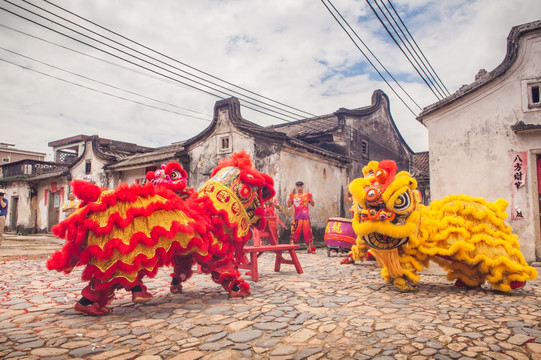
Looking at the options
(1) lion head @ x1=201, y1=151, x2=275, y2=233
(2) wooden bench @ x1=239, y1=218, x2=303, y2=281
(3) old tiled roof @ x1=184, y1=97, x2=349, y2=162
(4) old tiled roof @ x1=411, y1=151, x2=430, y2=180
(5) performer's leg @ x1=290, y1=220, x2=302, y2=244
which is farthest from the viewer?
(4) old tiled roof @ x1=411, y1=151, x2=430, y2=180

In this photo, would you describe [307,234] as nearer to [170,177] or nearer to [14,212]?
[170,177]

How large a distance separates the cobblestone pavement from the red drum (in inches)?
113

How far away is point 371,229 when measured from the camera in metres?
4.40

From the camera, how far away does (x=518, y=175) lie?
301 inches

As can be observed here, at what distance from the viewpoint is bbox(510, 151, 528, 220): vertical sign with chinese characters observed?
7.59 metres

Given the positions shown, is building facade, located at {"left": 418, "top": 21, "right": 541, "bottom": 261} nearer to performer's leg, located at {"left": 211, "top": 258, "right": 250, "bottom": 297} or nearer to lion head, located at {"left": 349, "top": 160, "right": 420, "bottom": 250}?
lion head, located at {"left": 349, "top": 160, "right": 420, "bottom": 250}

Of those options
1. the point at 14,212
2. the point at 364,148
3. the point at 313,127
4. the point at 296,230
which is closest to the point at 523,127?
the point at 296,230

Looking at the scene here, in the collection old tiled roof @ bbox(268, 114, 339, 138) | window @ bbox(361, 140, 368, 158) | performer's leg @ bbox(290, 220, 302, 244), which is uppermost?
old tiled roof @ bbox(268, 114, 339, 138)

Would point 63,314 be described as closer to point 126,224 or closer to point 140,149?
point 126,224

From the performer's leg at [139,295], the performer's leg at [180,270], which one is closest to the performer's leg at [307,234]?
the performer's leg at [180,270]

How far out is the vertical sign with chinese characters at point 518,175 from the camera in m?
7.59

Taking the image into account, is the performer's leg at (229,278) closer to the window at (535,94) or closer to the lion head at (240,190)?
the lion head at (240,190)

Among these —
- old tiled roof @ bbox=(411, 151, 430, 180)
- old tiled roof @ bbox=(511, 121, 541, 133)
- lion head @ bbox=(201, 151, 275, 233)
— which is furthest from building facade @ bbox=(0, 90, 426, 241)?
lion head @ bbox=(201, 151, 275, 233)

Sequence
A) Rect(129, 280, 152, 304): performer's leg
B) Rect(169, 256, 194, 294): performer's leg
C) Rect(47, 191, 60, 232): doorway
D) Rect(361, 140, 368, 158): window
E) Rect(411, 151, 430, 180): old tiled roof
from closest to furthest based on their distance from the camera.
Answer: Rect(129, 280, 152, 304): performer's leg, Rect(169, 256, 194, 294): performer's leg, Rect(361, 140, 368, 158): window, Rect(411, 151, 430, 180): old tiled roof, Rect(47, 191, 60, 232): doorway
